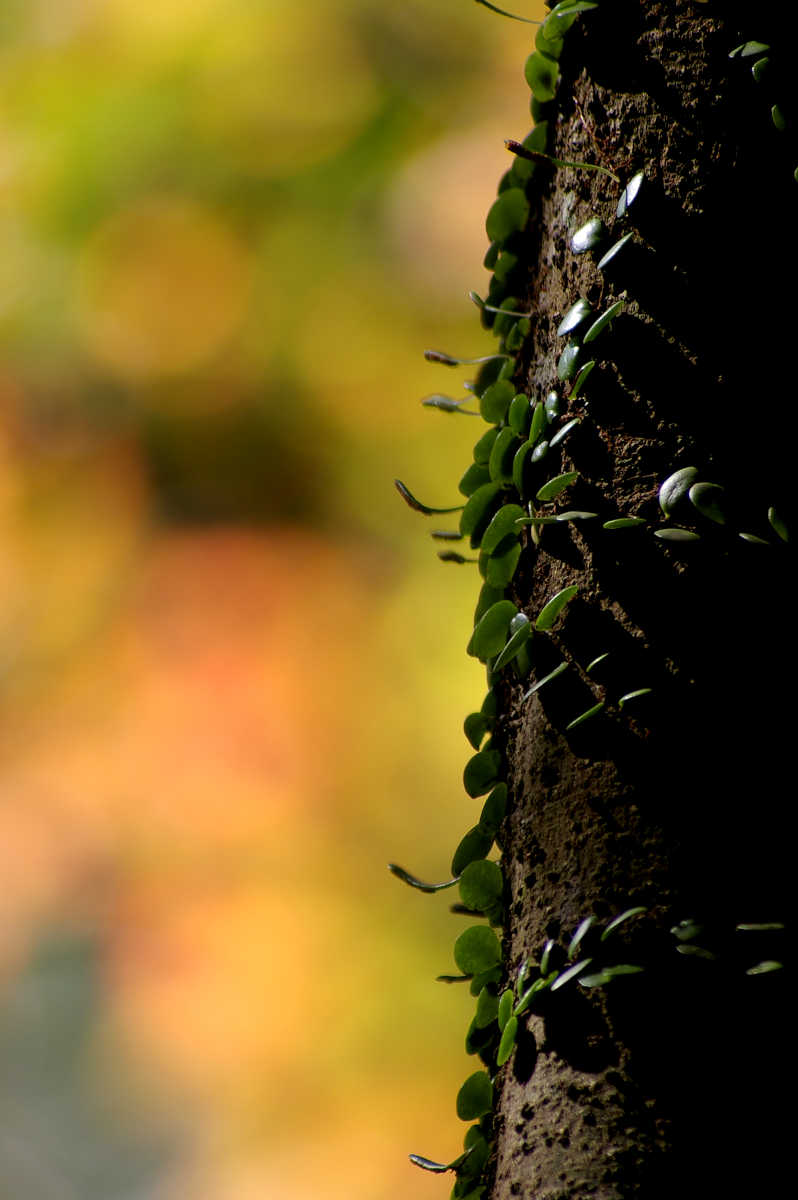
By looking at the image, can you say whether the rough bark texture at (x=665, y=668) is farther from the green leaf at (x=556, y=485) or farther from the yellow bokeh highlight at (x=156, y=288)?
the yellow bokeh highlight at (x=156, y=288)

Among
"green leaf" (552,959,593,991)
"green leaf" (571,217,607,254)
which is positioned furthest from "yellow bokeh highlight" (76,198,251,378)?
"green leaf" (552,959,593,991)

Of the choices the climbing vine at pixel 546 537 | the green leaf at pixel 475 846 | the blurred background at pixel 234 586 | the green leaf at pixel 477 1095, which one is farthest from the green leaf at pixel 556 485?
the blurred background at pixel 234 586

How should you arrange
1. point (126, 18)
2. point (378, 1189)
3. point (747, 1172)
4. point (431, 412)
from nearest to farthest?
1. point (747, 1172)
2. point (378, 1189)
3. point (431, 412)
4. point (126, 18)

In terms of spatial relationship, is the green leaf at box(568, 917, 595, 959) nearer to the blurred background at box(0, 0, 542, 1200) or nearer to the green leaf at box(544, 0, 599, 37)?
the green leaf at box(544, 0, 599, 37)

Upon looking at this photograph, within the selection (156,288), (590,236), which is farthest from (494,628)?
(156,288)

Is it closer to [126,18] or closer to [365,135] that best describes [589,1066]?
[365,135]

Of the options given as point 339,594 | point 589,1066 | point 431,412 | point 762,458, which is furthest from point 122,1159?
point 762,458

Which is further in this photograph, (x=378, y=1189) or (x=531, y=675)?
(x=378, y=1189)

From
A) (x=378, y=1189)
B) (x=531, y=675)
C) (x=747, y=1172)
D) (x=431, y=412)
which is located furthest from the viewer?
(x=431, y=412)
